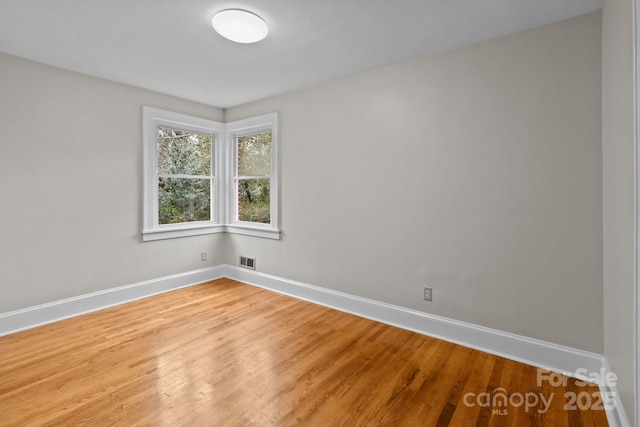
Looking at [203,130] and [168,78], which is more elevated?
[168,78]

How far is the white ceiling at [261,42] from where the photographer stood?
202cm

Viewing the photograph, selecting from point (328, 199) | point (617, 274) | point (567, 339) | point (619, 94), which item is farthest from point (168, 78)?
point (567, 339)

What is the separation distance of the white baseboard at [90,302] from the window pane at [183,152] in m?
1.40

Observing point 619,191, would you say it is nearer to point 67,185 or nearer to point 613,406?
point 613,406

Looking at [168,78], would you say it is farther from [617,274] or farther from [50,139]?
[617,274]

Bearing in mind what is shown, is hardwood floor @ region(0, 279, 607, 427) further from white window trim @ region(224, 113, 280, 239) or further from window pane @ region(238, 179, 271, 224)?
window pane @ region(238, 179, 271, 224)

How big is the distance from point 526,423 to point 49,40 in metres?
4.21

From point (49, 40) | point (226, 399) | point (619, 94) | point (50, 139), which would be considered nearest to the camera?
point (619, 94)

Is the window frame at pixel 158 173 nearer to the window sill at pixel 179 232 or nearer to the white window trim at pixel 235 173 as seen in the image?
the window sill at pixel 179 232

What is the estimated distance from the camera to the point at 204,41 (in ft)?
8.12

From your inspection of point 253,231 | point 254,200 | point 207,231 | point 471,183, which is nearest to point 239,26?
point 471,183

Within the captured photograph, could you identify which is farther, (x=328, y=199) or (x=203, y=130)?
(x=203, y=130)

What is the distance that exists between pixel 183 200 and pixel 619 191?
425cm

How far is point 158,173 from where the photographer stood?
3.83m
